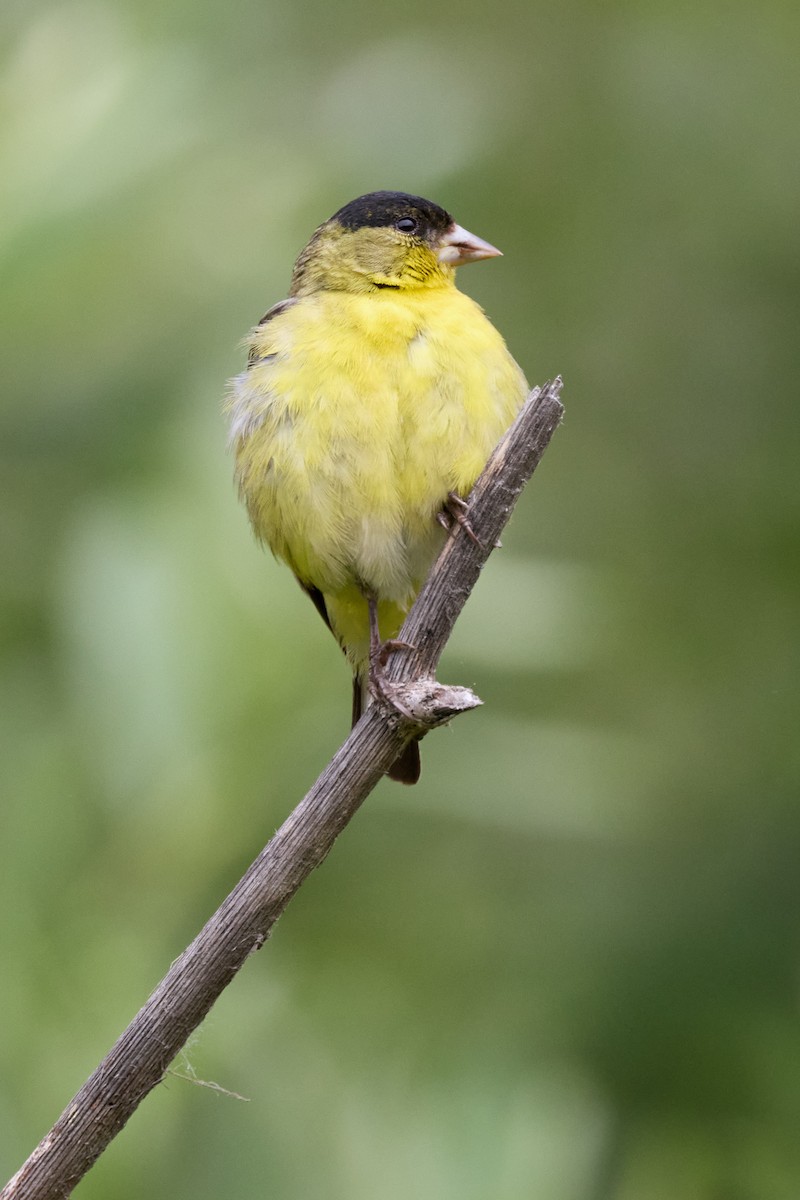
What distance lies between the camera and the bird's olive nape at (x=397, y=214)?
3904mm

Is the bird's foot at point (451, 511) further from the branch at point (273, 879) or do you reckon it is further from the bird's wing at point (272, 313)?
the bird's wing at point (272, 313)

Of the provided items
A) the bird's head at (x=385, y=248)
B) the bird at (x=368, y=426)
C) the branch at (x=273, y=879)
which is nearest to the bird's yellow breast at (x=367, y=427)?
Result: the bird at (x=368, y=426)

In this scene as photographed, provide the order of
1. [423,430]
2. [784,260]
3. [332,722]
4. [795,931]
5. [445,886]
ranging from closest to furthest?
[423,430] < [332,722] < [795,931] < [445,886] < [784,260]

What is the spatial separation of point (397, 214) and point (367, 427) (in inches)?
31.7

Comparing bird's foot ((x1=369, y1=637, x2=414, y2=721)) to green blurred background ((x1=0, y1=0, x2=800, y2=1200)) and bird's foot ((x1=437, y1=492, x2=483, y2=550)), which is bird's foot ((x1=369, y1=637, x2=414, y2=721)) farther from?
green blurred background ((x1=0, y1=0, x2=800, y2=1200))

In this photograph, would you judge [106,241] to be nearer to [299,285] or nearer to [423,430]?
[299,285]

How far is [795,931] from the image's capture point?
3.80 meters

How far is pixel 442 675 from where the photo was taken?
369cm

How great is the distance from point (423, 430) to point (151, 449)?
72 cm

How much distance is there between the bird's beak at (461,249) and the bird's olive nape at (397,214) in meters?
0.03

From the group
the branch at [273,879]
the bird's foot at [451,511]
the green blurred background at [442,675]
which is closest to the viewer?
the branch at [273,879]

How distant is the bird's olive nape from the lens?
12.8 feet

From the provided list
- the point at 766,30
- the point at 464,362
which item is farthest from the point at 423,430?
the point at 766,30

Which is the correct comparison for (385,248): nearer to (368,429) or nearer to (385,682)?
(368,429)
